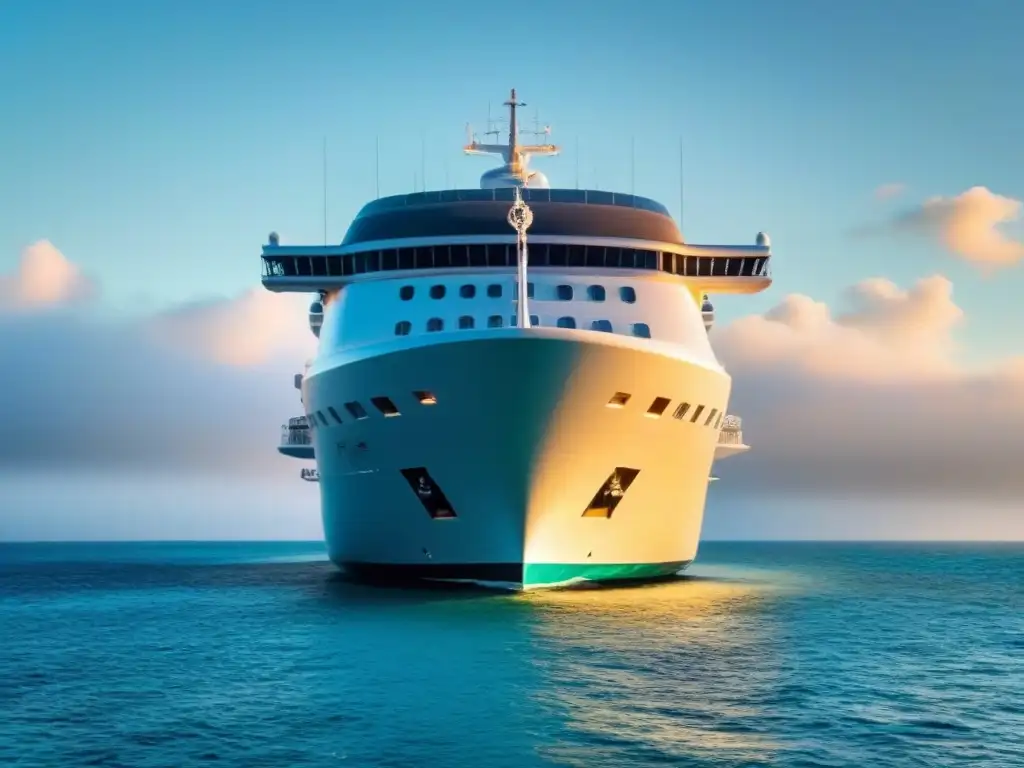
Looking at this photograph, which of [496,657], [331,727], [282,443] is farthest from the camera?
[282,443]

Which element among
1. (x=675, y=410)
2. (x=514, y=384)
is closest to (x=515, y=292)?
(x=675, y=410)

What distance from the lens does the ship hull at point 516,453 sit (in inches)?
1058

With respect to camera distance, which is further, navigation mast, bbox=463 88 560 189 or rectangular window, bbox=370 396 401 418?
navigation mast, bbox=463 88 560 189

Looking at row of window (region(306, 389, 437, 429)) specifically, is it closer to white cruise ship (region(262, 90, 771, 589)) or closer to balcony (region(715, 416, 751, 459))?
white cruise ship (region(262, 90, 771, 589))

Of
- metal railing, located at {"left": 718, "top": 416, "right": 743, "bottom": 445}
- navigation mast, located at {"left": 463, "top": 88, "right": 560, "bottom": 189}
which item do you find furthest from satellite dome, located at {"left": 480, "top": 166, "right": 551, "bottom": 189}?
metal railing, located at {"left": 718, "top": 416, "right": 743, "bottom": 445}

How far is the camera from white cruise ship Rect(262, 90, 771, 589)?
89.1 feet

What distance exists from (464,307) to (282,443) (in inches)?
695

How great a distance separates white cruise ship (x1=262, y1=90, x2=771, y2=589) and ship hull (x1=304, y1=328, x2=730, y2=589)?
6 cm

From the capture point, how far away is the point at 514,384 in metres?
26.6

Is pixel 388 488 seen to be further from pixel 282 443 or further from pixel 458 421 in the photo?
pixel 282 443

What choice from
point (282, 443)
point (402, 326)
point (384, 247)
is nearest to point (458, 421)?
point (402, 326)

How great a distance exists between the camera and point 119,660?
883 inches

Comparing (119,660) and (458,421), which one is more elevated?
(458,421)

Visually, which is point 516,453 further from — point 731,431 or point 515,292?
point 731,431
